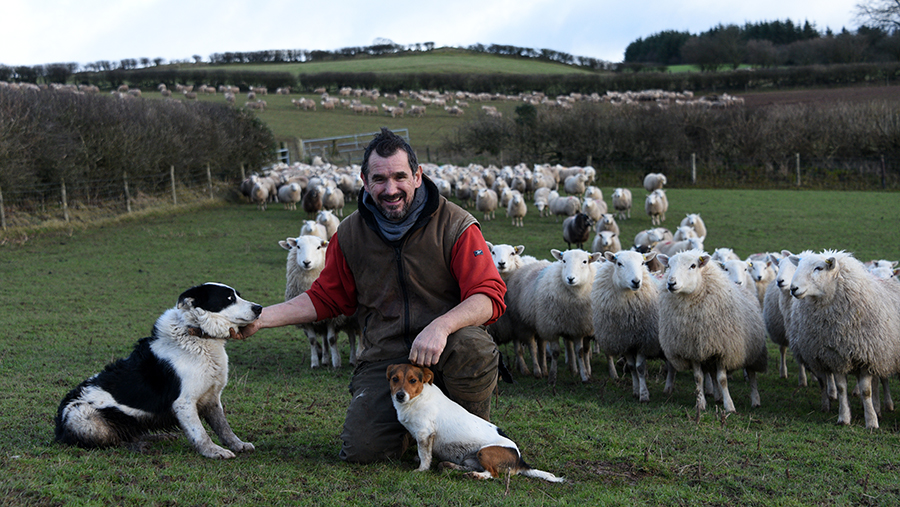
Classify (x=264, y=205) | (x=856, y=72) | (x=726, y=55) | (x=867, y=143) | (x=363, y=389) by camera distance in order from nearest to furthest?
1. (x=363, y=389)
2. (x=264, y=205)
3. (x=867, y=143)
4. (x=856, y=72)
5. (x=726, y=55)

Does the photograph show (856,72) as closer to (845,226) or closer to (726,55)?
(726,55)

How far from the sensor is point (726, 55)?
232 ft

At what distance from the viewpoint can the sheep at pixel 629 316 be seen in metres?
7.04

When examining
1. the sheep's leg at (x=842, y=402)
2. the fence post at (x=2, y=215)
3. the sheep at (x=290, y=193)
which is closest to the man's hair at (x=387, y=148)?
the sheep's leg at (x=842, y=402)

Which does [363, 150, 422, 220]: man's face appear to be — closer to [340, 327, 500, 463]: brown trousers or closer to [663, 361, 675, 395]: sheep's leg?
[340, 327, 500, 463]: brown trousers

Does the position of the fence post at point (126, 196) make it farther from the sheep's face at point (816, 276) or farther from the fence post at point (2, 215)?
the sheep's face at point (816, 276)

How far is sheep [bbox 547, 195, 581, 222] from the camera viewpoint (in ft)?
68.2

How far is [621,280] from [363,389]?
365 centimetres

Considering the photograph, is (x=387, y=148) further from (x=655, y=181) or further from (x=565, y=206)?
(x=655, y=181)

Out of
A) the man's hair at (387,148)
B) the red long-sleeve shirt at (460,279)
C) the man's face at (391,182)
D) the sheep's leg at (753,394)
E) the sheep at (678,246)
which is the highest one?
the man's hair at (387,148)

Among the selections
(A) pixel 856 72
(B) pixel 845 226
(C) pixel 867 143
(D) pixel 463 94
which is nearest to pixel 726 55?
(A) pixel 856 72

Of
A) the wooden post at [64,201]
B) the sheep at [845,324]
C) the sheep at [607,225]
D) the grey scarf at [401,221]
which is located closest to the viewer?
the grey scarf at [401,221]

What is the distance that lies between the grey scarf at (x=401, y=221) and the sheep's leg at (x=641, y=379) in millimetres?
3527

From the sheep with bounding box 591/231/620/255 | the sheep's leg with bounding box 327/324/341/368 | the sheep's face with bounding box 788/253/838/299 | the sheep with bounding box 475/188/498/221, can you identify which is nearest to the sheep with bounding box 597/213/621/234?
the sheep with bounding box 591/231/620/255
